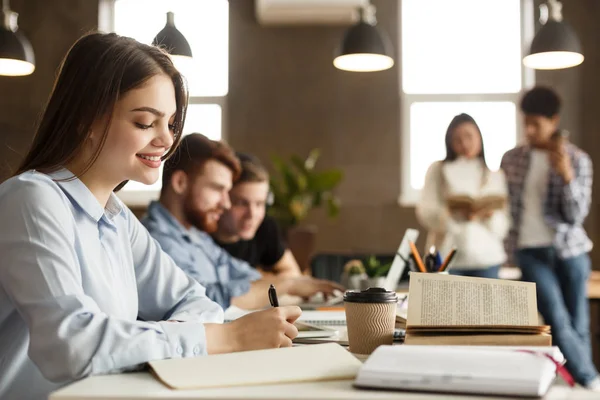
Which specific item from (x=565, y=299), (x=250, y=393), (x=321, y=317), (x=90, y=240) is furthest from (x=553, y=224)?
(x=250, y=393)

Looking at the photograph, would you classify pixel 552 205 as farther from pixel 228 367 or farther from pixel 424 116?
pixel 228 367

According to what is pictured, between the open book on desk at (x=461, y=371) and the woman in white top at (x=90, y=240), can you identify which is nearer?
the open book on desk at (x=461, y=371)

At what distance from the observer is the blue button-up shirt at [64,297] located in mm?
1024

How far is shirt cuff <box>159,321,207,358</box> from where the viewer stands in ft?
3.68

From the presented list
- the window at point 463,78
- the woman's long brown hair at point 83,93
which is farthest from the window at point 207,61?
the woman's long brown hair at point 83,93

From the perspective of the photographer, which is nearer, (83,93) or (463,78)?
(83,93)

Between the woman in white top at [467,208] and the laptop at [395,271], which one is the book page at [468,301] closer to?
the laptop at [395,271]

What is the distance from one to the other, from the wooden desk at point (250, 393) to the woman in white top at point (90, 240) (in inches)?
3.7

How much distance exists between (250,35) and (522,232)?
3.23m

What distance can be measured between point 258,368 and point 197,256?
140 centimetres

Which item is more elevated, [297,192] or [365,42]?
[365,42]

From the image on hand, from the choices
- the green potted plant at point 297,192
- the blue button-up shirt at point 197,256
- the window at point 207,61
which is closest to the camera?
the blue button-up shirt at point 197,256

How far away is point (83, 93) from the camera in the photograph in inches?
49.3

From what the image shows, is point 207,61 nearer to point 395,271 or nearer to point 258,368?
point 395,271
